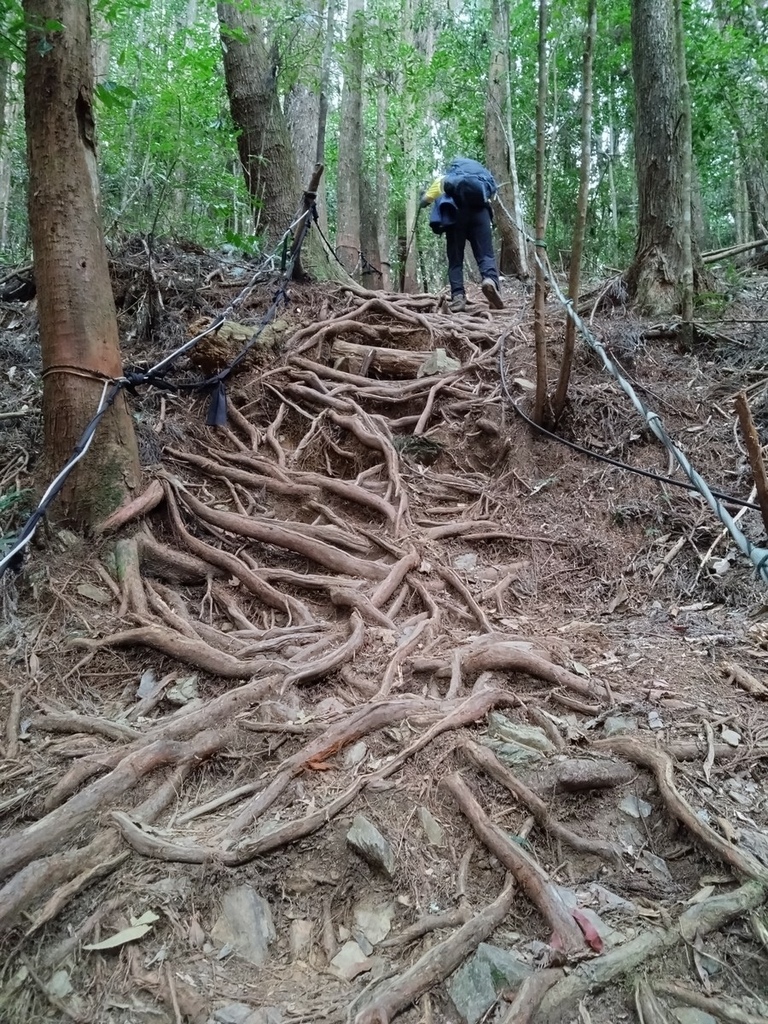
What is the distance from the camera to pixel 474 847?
1979mm

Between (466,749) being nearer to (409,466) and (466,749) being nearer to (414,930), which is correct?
(414,930)

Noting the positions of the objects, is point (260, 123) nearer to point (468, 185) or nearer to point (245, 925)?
point (468, 185)

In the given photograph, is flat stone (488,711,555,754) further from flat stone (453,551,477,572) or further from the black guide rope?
the black guide rope

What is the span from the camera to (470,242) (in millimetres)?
6559

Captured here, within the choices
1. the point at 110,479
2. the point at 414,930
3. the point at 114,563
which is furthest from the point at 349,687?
the point at 110,479

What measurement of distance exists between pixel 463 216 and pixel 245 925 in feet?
21.2

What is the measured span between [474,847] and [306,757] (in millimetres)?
664

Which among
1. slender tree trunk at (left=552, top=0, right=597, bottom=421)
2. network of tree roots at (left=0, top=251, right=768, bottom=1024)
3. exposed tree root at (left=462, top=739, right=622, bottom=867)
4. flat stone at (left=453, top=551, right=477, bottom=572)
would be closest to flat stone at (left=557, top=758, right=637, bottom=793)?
network of tree roots at (left=0, top=251, right=768, bottom=1024)

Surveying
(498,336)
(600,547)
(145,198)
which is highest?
(145,198)

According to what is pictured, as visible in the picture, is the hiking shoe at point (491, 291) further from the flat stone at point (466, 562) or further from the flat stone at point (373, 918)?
the flat stone at point (373, 918)

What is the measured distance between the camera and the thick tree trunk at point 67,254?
10.8ft

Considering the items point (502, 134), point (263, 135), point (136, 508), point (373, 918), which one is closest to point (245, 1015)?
point (373, 918)

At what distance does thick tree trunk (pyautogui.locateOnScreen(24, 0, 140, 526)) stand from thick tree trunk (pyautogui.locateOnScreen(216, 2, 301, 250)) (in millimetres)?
4150

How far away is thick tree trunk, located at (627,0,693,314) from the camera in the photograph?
5.41 m
